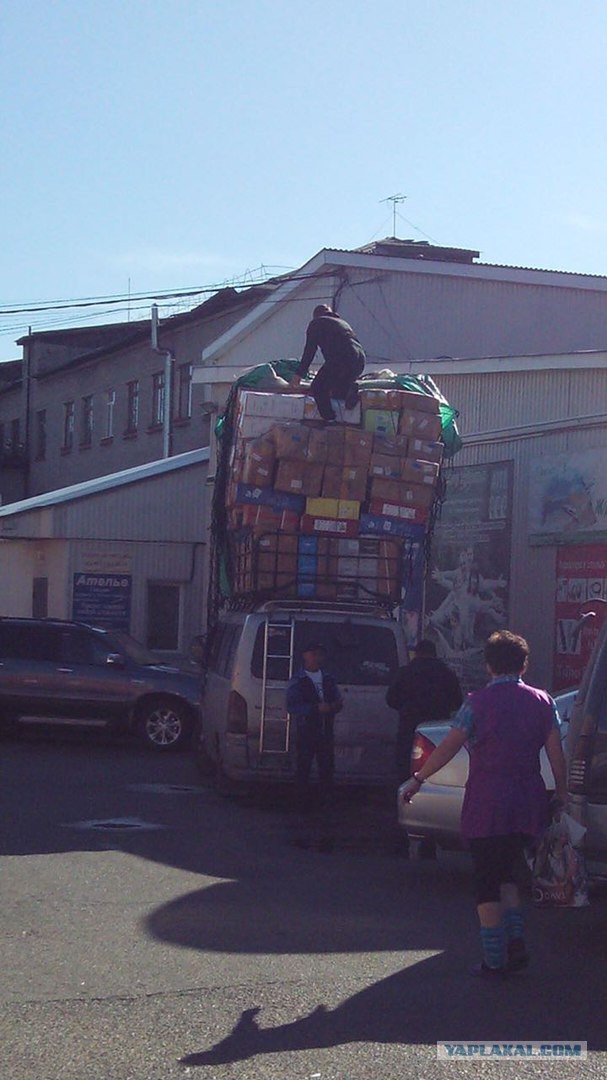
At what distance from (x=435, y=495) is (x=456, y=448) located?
77cm

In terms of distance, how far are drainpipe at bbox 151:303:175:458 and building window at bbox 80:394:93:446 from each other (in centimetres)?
628

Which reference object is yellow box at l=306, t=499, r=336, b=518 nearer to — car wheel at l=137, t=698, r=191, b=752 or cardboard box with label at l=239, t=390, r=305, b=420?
cardboard box with label at l=239, t=390, r=305, b=420

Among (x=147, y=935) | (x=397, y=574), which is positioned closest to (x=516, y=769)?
(x=147, y=935)

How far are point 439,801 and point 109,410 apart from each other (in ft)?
115

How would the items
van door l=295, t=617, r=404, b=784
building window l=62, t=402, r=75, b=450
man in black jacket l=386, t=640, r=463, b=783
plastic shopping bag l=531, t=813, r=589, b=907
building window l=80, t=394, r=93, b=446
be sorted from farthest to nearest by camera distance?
building window l=62, t=402, r=75, b=450 < building window l=80, t=394, r=93, b=446 < van door l=295, t=617, r=404, b=784 < man in black jacket l=386, t=640, r=463, b=783 < plastic shopping bag l=531, t=813, r=589, b=907

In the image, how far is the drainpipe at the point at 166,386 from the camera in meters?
37.7

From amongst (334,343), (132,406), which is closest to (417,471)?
(334,343)

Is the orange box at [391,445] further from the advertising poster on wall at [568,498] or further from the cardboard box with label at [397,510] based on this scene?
the advertising poster on wall at [568,498]

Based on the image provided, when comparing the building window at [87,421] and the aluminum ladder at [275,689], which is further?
the building window at [87,421]

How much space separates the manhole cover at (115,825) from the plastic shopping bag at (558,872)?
18.4 feet

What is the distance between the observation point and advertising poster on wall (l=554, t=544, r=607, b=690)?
16359 mm

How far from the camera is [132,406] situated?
136ft

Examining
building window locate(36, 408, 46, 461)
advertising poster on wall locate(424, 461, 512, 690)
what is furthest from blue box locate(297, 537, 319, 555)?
building window locate(36, 408, 46, 461)

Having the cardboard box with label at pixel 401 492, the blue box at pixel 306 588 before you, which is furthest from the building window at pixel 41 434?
the cardboard box with label at pixel 401 492
